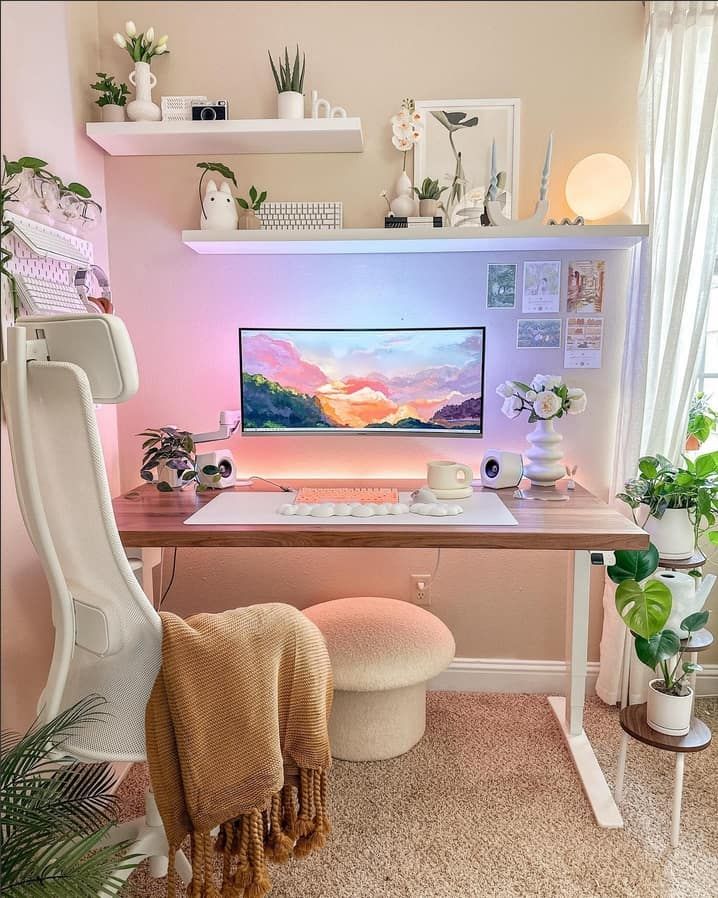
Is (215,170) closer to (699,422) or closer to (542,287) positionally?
(542,287)

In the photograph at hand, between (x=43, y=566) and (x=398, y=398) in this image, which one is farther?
(x=398, y=398)

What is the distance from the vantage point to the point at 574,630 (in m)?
1.87

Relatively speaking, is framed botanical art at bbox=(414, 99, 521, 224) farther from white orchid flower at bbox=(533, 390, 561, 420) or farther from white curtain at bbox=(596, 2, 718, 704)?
white orchid flower at bbox=(533, 390, 561, 420)

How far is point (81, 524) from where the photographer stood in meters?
1.06

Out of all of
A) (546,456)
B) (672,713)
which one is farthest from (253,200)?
(672,713)

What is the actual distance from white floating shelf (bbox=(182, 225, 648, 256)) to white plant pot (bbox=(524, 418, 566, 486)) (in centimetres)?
52

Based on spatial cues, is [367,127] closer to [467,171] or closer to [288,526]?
[467,171]

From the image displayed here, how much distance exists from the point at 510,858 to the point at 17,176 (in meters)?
1.90

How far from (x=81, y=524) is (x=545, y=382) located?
1.35m

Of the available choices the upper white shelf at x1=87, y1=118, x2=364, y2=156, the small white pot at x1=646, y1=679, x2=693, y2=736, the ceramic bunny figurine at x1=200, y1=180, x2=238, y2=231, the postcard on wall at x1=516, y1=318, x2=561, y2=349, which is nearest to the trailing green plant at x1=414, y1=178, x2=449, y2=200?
the upper white shelf at x1=87, y1=118, x2=364, y2=156

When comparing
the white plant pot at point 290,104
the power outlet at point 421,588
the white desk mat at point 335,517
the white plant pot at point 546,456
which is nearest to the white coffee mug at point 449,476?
the white desk mat at point 335,517

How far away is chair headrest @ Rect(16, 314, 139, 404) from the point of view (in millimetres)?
986

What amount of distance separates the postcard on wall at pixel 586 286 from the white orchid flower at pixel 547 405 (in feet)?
1.13

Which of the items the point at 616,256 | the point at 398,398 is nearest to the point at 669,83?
the point at 616,256
